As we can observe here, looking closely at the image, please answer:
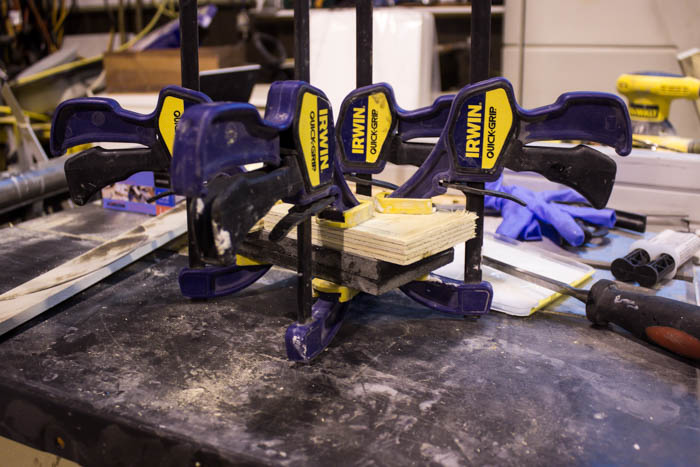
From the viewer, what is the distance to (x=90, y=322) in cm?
84

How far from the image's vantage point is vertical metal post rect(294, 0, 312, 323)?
0.65 m

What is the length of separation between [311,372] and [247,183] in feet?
0.81

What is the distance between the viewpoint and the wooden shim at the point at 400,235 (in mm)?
729

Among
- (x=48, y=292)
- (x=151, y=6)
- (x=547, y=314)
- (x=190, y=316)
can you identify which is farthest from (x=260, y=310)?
(x=151, y=6)

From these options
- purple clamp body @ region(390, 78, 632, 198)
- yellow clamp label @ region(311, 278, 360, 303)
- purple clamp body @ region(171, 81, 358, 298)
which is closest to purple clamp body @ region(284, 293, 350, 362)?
yellow clamp label @ region(311, 278, 360, 303)

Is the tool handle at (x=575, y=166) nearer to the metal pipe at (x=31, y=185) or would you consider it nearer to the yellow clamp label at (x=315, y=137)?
the yellow clamp label at (x=315, y=137)

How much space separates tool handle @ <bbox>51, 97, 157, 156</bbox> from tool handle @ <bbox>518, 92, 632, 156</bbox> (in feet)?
1.62

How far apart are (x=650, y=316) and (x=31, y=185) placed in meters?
1.32

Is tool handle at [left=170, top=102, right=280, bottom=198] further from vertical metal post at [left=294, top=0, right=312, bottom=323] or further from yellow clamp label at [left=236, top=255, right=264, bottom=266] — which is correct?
yellow clamp label at [left=236, top=255, right=264, bottom=266]

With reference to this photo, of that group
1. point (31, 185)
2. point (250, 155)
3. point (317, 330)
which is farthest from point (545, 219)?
point (31, 185)

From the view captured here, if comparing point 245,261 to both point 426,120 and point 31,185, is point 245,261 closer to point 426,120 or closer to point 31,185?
point 426,120

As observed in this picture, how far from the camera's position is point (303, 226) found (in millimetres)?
696

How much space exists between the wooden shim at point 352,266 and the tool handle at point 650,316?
0.69 ft

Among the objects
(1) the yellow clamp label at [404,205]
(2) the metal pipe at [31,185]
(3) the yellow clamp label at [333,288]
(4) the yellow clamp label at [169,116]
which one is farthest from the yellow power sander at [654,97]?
(2) the metal pipe at [31,185]
